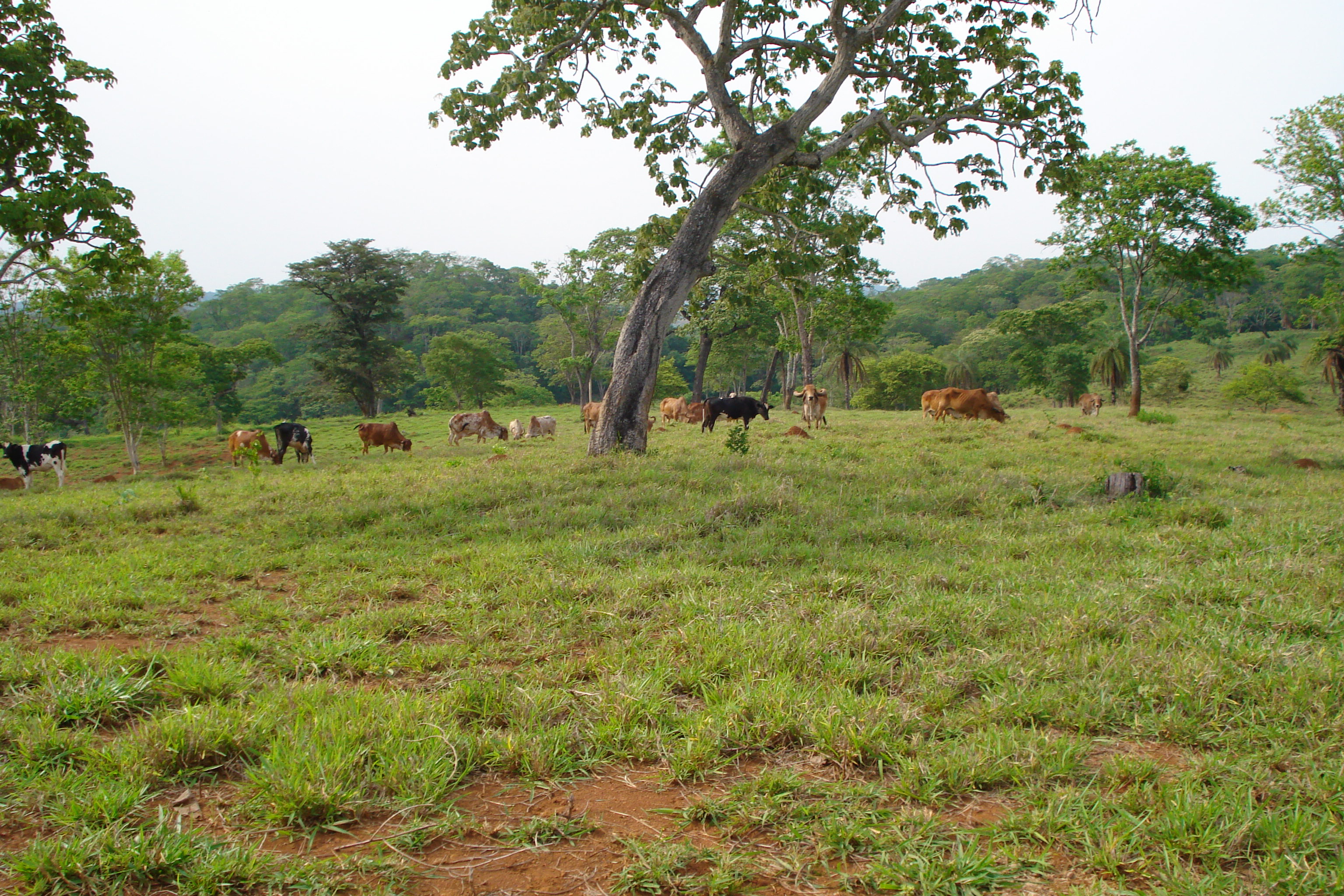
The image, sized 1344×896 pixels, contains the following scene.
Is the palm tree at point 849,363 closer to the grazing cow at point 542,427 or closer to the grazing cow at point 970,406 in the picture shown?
the grazing cow at point 970,406

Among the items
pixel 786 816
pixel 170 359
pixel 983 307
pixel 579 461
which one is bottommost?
pixel 786 816

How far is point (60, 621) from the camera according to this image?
417 centimetres

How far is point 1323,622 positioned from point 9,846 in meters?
5.57

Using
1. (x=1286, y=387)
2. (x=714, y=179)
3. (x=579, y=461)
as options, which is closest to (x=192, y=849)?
(x=579, y=461)

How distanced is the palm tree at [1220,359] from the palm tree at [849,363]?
22919mm

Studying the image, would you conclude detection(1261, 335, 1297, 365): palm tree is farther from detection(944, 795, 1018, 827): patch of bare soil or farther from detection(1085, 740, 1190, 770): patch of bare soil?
detection(944, 795, 1018, 827): patch of bare soil

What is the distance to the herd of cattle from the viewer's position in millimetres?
17844

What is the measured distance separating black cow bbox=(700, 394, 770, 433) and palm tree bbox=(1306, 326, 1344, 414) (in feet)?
80.4

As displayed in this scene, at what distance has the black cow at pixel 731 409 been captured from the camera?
63.2 ft

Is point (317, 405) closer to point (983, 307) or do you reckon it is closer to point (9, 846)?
point (9, 846)

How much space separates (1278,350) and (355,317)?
59855mm

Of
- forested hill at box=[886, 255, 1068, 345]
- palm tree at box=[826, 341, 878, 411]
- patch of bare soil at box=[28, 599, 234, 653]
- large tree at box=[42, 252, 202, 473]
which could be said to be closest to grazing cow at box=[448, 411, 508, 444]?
large tree at box=[42, 252, 202, 473]

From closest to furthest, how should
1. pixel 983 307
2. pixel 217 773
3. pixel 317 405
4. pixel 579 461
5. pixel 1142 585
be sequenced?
pixel 217 773, pixel 1142 585, pixel 579 461, pixel 317 405, pixel 983 307

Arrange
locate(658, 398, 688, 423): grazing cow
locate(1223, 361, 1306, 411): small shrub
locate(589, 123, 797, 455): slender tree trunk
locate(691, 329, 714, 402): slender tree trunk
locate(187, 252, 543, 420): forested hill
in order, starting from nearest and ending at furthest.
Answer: locate(589, 123, 797, 455): slender tree trunk, locate(658, 398, 688, 423): grazing cow, locate(1223, 361, 1306, 411): small shrub, locate(691, 329, 714, 402): slender tree trunk, locate(187, 252, 543, 420): forested hill
